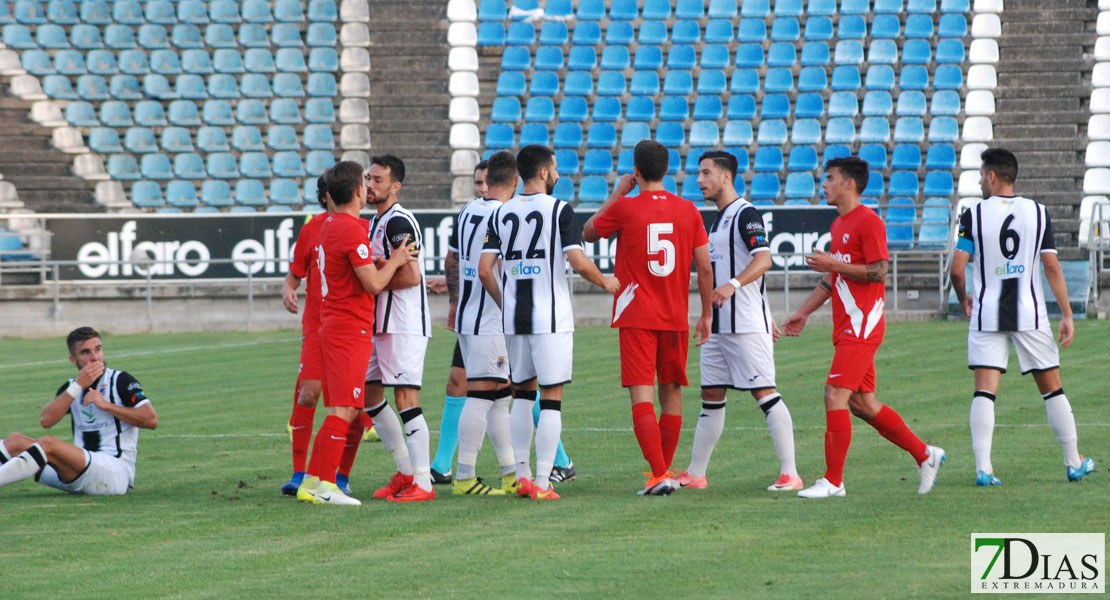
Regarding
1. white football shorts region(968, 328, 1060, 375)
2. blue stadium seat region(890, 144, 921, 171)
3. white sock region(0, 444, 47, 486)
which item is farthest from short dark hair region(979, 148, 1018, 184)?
blue stadium seat region(890, 144, 921, 171)

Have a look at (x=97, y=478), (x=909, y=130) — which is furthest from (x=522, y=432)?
(x=909, y=130)

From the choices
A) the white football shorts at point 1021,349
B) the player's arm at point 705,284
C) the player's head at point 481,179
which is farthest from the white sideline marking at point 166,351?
the white football shorts at point 1021,349

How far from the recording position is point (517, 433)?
25.6 ft

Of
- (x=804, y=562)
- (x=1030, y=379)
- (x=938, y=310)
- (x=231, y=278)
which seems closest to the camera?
(x=804, y=562)

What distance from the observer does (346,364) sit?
7.57 metres

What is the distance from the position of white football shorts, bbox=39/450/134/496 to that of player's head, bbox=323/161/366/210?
2.03m

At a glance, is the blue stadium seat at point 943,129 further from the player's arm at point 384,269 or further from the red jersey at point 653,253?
the player's arm at point 384,269

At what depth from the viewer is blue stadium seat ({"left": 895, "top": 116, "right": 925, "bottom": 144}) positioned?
80.2ft

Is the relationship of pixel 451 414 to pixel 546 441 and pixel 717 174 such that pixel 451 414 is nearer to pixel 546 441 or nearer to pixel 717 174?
pixel 546 441

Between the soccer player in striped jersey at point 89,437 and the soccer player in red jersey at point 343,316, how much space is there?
1.18m

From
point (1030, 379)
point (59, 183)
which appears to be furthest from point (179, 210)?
point (1030, 379)

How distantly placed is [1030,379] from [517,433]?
25.0ft

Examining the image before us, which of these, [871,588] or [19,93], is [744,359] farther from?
[19,93]

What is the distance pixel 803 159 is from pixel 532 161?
17.4 meters
